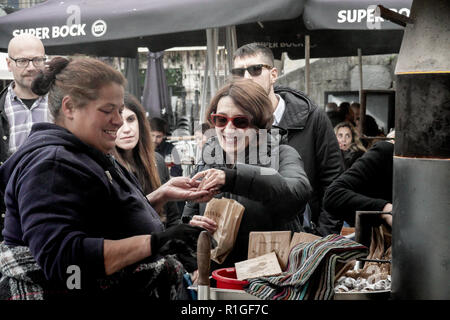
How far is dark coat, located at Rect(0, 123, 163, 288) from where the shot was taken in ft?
6.08

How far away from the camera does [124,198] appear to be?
209 centimetres

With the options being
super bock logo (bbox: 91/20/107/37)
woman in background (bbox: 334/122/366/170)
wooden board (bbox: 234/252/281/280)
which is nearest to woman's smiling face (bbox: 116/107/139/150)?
wooden board (bbox: 234/252/281/280)

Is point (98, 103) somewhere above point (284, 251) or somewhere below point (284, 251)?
above

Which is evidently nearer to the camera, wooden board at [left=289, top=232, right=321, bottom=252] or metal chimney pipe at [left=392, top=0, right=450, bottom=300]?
metal chimney pipe at [left=392, top=0, right=450, bottom=300]

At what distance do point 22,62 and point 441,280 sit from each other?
3.13 m

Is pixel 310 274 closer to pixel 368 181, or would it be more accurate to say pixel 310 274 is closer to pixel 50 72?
pixel 50 72

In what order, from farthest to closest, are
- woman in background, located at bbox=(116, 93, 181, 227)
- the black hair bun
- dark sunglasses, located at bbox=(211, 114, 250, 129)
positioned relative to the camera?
1. woman in background, located at bbox=(116, 93, 181, 227)
2. dark sunglasses, located at bbox=(211, 114, 250, 129)
3. the black hair bun

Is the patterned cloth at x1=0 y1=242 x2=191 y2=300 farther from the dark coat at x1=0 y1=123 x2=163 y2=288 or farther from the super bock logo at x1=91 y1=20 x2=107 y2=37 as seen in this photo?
the super bock logo at x1=91 y1=20 x2=107 y2=37

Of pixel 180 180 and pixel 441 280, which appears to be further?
pixel 180 180

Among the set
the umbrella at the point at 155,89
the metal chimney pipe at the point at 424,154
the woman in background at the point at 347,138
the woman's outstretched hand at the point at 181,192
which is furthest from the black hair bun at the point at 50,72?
the umbrella at the point at 155,89

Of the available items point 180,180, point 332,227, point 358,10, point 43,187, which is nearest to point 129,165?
point 180,180

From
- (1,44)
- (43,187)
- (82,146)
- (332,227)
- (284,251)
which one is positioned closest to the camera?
(43,187)

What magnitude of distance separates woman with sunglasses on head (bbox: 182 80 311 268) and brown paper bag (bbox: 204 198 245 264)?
38 mm
